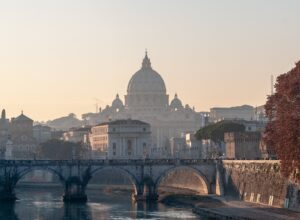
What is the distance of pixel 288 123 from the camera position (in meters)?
84.6

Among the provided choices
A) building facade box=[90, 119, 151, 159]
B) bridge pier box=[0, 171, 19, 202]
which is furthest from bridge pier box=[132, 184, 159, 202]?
building facade box=[90, 119, 151, 159]

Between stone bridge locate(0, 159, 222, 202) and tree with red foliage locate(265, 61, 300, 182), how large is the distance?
28109mm

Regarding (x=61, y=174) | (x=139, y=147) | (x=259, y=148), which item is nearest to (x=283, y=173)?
(x=61, y=174)

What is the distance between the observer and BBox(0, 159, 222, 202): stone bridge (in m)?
118

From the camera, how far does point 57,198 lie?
123562 mm

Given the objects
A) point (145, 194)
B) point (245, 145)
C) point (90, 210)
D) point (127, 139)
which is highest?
point (127, 139)

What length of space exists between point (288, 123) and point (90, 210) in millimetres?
26132

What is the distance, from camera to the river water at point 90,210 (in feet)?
311

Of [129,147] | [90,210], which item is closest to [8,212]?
[90,210]

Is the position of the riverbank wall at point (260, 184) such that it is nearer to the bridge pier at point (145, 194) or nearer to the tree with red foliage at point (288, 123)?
the tree with red foliage at point (288, 123)

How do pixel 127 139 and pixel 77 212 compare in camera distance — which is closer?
pixel 77 212

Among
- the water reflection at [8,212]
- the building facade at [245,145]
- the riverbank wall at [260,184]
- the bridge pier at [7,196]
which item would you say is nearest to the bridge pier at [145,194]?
the riverbank wall at [260,184]

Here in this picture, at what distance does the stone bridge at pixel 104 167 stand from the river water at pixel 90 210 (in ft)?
6.42

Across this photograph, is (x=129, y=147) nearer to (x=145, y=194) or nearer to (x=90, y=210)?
(x=145, y=194)
